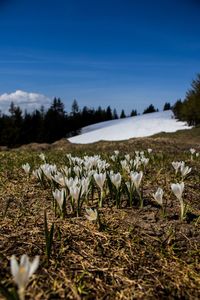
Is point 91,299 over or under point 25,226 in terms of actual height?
under

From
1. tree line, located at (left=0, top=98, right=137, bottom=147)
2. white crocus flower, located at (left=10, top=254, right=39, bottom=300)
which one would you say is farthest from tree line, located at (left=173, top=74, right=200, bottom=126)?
white crocus flower, located at (left=10, top=254, right=39, bottom=300)

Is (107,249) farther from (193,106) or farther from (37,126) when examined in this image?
(37,126)

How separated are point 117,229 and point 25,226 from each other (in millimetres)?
735

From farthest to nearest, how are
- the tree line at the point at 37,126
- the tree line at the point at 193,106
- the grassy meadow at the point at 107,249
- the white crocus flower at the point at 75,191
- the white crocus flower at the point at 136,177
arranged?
the tree line at the point at 37,126
the tree line at the point at 193,106
the white crocus flower at the point at 136,177
the white crocus flower at the point at 75,191
the grassy meadow at the point at 107,249

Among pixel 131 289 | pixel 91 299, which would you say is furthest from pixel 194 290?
pixel 91 299

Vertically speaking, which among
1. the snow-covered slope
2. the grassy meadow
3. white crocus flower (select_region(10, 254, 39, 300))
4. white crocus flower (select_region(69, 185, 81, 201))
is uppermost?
the snow-covered slope

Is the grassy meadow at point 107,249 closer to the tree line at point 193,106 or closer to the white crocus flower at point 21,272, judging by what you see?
the white crocus flower at point 21,272

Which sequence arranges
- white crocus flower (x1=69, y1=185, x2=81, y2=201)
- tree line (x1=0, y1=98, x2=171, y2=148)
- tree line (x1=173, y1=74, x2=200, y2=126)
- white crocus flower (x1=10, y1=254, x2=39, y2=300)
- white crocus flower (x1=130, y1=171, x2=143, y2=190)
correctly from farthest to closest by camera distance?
tree line (x1=0, y1=98, x2=171, y2=148) < tree line (x1=173, y1=74, x2=200, y2=126) < white crocus flower (x1=130, y1=171, x2=143, y2=190) < white crocus flower (x1=69, y1=185, x2=81, y2=201) < white crocus flower (x1=10, y1=254, x2=39, y2=300)

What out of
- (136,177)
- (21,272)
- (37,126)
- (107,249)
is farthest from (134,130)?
(21,272)

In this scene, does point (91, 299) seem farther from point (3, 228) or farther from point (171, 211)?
point (171, 211)

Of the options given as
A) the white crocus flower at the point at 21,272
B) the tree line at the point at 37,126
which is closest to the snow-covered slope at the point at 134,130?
the tree line at the point at 37,126

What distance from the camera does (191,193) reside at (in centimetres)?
421

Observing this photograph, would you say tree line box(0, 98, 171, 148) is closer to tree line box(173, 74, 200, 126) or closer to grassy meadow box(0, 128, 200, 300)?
tree line box(173, 74, 200, 126)

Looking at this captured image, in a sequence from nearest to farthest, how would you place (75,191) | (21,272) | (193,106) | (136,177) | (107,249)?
(21,272), (107,249), (75,191), (136,177), (193,106)
